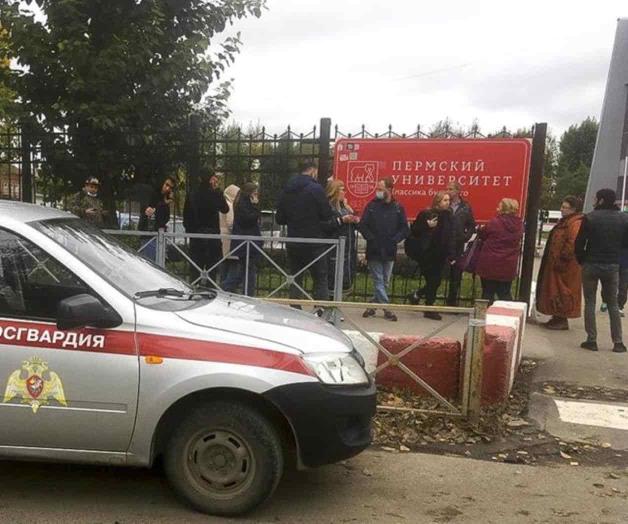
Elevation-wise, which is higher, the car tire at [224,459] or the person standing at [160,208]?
the person standing at [160,208]

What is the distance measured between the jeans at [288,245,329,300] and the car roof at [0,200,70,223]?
12.2ft

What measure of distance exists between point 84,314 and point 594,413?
13.6ft

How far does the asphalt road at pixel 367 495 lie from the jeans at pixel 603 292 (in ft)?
10.7

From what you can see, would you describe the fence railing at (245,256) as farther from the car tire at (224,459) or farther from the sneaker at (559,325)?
the car tire at (224,459)

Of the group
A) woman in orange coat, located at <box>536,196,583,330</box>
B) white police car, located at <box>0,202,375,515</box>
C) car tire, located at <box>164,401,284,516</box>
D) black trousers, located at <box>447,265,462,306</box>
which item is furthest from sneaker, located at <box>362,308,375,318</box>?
car tire, located at <box>164,401,284,516</box>

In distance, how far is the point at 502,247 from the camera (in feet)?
26.6

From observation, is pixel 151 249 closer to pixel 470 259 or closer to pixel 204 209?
pixel 204 209

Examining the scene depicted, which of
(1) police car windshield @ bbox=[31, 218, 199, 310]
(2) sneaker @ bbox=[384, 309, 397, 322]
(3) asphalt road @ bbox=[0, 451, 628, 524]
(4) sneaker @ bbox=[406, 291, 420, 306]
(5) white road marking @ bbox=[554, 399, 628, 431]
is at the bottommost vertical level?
(3) asphalt road @ bbox=[0, 451, 628, 524]

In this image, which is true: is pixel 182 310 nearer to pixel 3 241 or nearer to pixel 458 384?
pixel 3 241

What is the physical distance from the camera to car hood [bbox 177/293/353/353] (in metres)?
3.47

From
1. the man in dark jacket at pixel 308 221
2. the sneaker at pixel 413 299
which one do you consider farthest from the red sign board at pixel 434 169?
the man in dark jacket at pixel 308 221

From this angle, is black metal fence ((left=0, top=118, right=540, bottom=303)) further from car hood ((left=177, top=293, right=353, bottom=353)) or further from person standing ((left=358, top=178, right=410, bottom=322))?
car hood ((left=177, top=293, right=353, bottom=353))

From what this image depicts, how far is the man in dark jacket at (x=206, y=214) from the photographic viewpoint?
27.0 ft

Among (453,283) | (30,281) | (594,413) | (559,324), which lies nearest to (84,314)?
(30,281)
